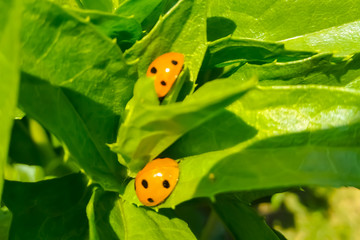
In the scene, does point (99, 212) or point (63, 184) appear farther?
point (63, 184)

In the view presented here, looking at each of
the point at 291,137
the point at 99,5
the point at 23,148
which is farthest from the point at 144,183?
the point at 23,148

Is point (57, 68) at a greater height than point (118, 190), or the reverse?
point (57, 68)

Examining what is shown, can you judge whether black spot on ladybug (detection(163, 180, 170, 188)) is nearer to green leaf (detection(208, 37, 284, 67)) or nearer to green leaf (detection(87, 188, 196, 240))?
green leaf (detection(87, 188, 196, 240))

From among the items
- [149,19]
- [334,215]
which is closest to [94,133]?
[149,19]

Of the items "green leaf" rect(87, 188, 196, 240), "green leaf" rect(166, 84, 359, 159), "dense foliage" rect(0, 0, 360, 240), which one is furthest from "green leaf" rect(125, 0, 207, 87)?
"green leaf" rect(87, 188, 196, 240)

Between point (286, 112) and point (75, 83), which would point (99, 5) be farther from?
point (286, 112)

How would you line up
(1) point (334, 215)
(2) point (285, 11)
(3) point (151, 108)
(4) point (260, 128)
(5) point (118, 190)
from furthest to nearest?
(1) point (334, 215), (2) point (285, 11), (5) point (118, 190), (4) point (260, 128), (3) point (151, 108)

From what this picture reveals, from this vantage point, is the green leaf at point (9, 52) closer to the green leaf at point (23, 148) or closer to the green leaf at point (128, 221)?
the green leaf at point (128, 221)

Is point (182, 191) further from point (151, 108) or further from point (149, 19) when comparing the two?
point (149, 19)
